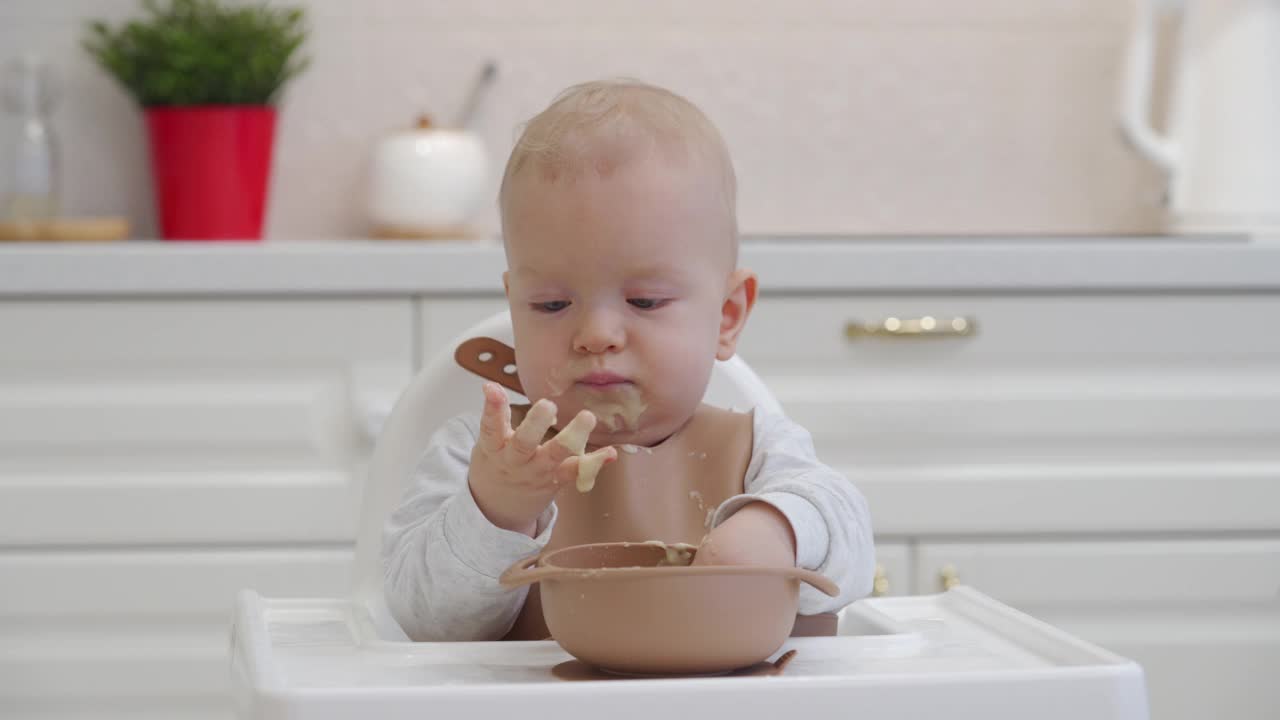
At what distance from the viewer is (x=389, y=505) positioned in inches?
42.1

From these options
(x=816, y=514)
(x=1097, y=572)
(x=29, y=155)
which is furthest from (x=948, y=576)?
(x=29, y=155)

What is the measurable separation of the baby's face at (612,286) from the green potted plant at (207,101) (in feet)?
4.21

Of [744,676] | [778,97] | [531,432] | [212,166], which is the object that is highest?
[778,97]

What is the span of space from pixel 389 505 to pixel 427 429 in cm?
6

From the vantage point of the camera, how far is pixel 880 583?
1592mm

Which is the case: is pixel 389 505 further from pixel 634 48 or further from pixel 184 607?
pixel 634 48

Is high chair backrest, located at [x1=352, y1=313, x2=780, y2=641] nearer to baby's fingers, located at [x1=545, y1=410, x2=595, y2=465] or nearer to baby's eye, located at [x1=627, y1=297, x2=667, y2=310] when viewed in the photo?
baby's eye, located at [x1=627, y1=297, x2=667, y2=310]

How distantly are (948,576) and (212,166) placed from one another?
115 cm

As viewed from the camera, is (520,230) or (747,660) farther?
(520,230)

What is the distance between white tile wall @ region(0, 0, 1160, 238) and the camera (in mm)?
2242

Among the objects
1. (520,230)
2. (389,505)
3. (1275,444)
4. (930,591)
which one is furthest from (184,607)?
(1275,444)

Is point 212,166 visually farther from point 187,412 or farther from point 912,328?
point 912,328

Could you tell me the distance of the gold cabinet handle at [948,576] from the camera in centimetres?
170

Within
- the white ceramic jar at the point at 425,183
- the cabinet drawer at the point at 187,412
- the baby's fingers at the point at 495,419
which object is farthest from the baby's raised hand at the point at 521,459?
the white ceramic jar at the point at 425,183
